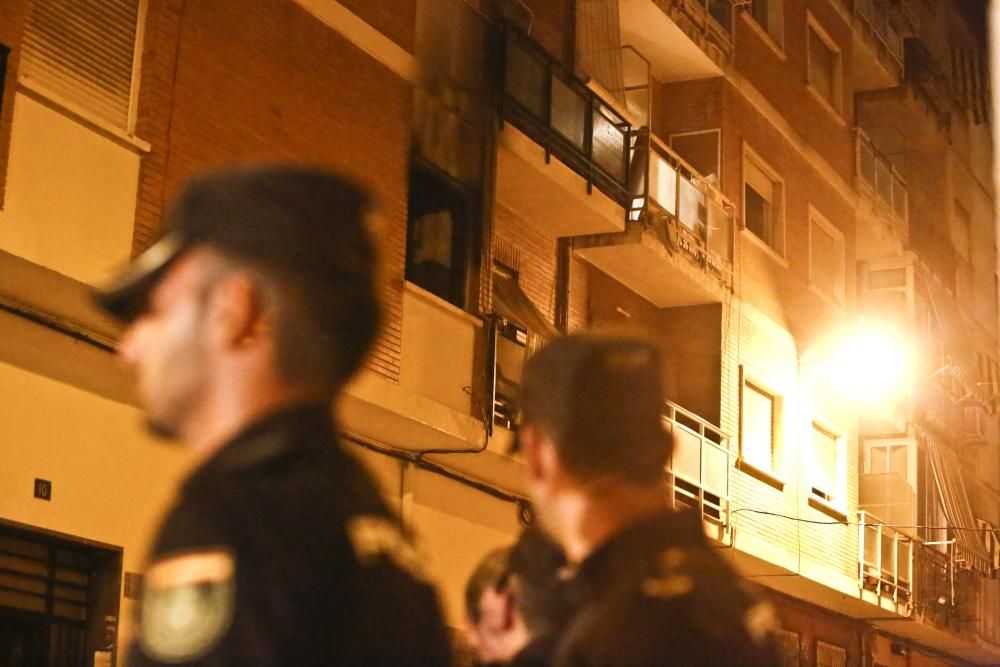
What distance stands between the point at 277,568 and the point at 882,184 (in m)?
26.3

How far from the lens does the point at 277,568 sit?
198 centimetres

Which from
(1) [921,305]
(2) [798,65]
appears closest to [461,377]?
(2) [798,65]

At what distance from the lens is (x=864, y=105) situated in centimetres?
2775

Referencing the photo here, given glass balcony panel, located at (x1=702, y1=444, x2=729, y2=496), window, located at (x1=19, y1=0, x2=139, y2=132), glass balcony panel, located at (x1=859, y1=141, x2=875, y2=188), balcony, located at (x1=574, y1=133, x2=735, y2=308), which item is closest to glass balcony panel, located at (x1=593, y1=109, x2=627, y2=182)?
balcony, located at (x1=574, y1=133, x2=735, y2=308)

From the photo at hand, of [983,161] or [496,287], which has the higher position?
[983,161]

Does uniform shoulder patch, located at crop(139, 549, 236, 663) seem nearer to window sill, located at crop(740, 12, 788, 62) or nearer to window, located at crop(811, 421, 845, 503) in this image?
window sill, located at crop(740, 12, 788, 62)

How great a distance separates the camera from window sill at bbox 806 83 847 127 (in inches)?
961

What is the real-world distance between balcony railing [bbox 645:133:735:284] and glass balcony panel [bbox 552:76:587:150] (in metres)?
1.47

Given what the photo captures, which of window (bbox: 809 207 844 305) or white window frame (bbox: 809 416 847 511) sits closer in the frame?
white window frame (bbox: 809 416 847 511)

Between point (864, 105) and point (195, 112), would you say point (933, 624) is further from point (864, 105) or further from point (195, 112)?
point (195, 112)

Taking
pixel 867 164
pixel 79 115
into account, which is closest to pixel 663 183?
pixel 79 115

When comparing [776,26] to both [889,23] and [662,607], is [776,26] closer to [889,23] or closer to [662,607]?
[889,23]

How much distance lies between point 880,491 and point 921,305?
130 inches

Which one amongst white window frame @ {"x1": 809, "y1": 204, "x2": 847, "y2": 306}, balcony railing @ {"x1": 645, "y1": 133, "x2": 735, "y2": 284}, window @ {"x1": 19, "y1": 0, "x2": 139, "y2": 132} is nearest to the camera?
window @ {"x1": 19, "y1": 0, "x2": 139, "y2": 132}
